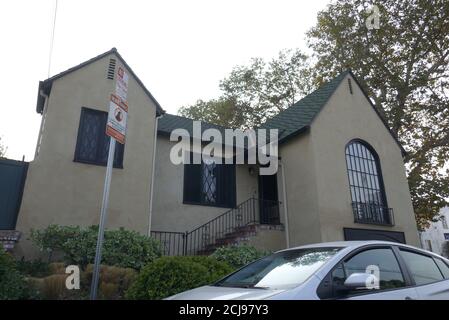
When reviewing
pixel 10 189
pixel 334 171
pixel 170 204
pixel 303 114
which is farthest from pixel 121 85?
pixel 303 114

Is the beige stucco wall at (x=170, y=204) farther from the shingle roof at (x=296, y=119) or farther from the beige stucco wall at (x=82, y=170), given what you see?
the beige stucco wall at (x=82, y=170)

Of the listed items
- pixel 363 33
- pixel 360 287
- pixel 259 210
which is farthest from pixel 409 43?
pixel 360 287

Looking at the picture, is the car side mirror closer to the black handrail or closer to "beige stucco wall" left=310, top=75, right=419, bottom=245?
the black handrail

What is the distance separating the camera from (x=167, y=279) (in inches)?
211

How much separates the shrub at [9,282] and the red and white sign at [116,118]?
305 centimetres

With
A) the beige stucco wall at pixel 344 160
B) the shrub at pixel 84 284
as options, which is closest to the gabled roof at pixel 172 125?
the beige stucco wall at pixel 344 160

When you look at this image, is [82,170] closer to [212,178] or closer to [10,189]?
[10,189]

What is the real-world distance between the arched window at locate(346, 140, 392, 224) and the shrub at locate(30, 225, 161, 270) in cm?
787

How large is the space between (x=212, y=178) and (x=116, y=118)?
29.6ft

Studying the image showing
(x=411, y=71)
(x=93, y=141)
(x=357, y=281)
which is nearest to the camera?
(x=357, y=281)

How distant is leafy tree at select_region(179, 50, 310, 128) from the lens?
25.7m

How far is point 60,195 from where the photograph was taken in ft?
28.9

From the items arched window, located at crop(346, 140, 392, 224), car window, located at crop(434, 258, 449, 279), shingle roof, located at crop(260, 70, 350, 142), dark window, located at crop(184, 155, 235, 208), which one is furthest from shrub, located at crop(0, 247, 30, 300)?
arched window, located at crop(346, 140, 392, 224)
